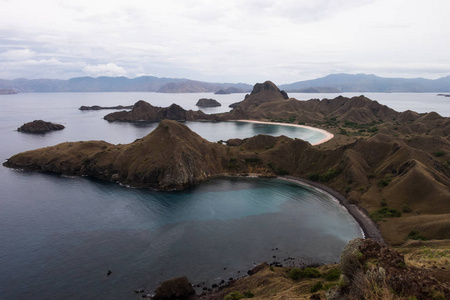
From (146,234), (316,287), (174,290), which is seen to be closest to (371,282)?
(316,287)

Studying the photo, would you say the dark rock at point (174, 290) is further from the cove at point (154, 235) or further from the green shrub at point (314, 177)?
the green shrub at point (314, 177)

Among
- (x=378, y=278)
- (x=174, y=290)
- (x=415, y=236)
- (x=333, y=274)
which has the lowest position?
(x=174, y=290)

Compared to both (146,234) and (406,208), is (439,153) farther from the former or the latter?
(146,234)

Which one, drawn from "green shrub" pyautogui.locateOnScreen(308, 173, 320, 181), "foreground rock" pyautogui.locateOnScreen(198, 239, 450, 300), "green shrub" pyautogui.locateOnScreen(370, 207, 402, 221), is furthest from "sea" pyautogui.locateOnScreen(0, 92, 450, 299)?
"foreground rock" pyautogui.locateOnScreen(198, 239, 450, 300)

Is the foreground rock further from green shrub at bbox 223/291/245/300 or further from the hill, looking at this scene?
the hill

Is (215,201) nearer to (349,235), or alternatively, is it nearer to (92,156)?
(349,235)

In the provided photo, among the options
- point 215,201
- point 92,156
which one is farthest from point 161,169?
point 92,156
